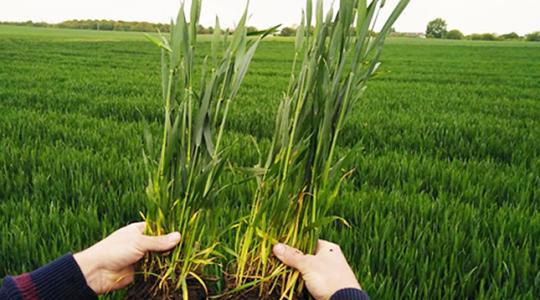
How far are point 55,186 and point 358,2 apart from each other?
2.21 metres

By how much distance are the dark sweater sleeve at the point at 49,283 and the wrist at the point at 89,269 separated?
14mm

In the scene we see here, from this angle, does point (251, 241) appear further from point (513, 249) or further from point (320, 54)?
point (513, 249)

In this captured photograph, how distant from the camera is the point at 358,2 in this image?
1.13 meters

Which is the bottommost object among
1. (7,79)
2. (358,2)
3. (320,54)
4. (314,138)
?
(7,79)

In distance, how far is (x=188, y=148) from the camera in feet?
3.86

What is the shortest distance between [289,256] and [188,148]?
1.03 feet

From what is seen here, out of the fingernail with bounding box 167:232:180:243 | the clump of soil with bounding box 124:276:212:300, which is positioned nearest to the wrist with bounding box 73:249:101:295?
the clump of soil with bounding box 124:276:212:300

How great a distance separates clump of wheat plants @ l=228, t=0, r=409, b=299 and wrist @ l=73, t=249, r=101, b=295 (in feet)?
1.17

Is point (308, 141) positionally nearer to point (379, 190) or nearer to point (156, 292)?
point (156, 292)

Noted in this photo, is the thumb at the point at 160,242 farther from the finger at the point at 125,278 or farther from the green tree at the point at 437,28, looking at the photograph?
the green tree at the point at 437,28

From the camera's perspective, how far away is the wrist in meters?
1.33

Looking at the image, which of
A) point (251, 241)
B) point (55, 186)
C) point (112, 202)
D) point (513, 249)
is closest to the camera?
point (251, 241)

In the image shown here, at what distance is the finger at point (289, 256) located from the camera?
46.4 inches

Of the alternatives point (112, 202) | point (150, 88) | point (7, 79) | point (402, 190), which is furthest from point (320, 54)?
point (7, 79)
